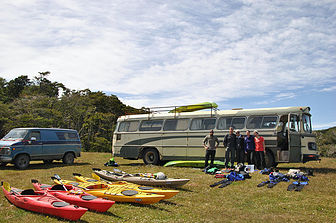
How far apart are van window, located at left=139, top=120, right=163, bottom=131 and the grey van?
4.21 meters

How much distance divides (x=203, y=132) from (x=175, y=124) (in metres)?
1.86

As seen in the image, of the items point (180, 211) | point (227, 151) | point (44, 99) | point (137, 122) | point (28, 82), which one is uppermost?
point (28, 82)

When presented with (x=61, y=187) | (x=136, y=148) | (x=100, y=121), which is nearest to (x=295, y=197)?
(x=61, y=187)

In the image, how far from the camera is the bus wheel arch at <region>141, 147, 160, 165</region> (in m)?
16.9

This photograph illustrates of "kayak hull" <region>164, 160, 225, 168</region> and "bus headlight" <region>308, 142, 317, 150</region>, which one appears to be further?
"kayak hull" <region>164, 160, 225, 168</region>

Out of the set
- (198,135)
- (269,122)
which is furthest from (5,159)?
(269,122)

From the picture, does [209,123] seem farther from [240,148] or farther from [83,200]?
[83,200]

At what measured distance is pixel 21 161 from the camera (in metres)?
14.9

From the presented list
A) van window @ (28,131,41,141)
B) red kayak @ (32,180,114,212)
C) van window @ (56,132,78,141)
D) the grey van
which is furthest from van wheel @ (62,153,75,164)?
red kayak @ (32,180,114,212)

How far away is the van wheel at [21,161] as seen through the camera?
48.3 ft

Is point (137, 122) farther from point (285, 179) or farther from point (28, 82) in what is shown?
point (28, 82)

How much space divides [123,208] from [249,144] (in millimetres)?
7989

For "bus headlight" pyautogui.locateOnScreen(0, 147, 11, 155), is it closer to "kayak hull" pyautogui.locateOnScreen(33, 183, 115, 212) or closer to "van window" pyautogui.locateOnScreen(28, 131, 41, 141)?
"van window" pyautogui.locateOnScreen(28, 131, 41, 141)

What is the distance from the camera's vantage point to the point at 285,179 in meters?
11.0
